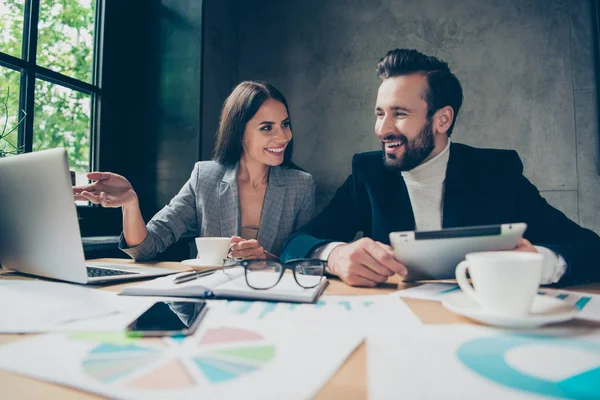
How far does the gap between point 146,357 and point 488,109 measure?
247cm

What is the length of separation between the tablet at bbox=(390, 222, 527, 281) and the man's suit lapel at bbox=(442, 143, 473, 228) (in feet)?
1.63

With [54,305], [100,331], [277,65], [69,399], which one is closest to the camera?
[69,399]

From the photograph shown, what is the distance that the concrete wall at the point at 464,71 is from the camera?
2211 mm

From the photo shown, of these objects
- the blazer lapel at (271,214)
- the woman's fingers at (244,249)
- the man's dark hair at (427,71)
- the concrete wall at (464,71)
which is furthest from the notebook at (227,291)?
the concrete wall at (464,71)

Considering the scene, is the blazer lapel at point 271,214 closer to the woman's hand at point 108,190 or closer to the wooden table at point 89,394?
the woman's hand at point 108,190

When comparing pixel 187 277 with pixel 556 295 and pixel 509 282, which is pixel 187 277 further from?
pixel 556 295

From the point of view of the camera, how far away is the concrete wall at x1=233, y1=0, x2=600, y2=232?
7.25 ft

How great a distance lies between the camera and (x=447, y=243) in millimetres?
695

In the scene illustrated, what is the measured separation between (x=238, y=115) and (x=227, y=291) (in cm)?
131

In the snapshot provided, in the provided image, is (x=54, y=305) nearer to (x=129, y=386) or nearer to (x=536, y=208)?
(x=129, y=386)

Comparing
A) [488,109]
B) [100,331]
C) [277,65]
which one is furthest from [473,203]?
[277,65]

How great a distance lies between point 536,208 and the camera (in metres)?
1.26

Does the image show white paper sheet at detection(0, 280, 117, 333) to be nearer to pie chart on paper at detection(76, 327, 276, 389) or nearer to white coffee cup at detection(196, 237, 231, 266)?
pie chart on paper at detection(76, 327, 276, 389)

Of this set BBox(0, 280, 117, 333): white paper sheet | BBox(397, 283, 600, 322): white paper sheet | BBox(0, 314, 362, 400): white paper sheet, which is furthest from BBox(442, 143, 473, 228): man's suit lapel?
BBox(0, 280, 117, 333): white paper sheet
